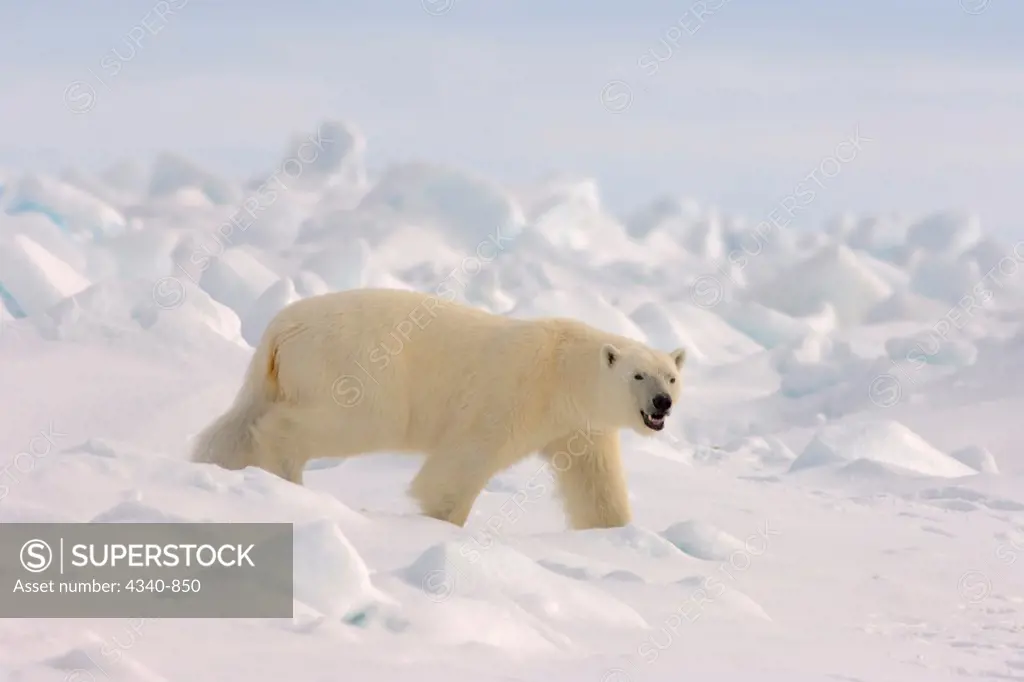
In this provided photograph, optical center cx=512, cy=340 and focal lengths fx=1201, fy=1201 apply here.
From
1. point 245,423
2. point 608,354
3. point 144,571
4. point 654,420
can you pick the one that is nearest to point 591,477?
point 654,420

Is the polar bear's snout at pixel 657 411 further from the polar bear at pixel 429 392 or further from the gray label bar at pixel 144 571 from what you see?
the gray label bar at pixel 144 571

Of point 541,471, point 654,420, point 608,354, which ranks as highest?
point 608,354

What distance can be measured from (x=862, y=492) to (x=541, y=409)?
5.61 m

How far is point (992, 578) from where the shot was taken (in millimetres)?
6285

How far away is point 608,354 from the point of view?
615cm

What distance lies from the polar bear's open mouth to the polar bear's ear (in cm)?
31

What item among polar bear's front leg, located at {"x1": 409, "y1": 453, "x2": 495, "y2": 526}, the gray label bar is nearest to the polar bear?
polar bear's front leg, located at {"x1": 409, "y1": 453, "x2": 495, "y2": 526}

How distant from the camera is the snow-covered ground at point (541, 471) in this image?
3.51 m

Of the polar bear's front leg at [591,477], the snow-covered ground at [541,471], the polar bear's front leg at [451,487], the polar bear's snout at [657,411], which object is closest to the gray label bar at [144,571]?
the snow-covered ground at [541,471]

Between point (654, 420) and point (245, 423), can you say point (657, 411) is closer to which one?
point (654, 420)

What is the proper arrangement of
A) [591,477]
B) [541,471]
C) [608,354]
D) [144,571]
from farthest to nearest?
[541,471] < [591,477] < [608,354] < [144,571]

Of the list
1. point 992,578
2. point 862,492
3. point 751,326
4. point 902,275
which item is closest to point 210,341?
point 862,492

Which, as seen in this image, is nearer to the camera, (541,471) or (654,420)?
(654,420)

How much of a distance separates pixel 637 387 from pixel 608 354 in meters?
0.23
